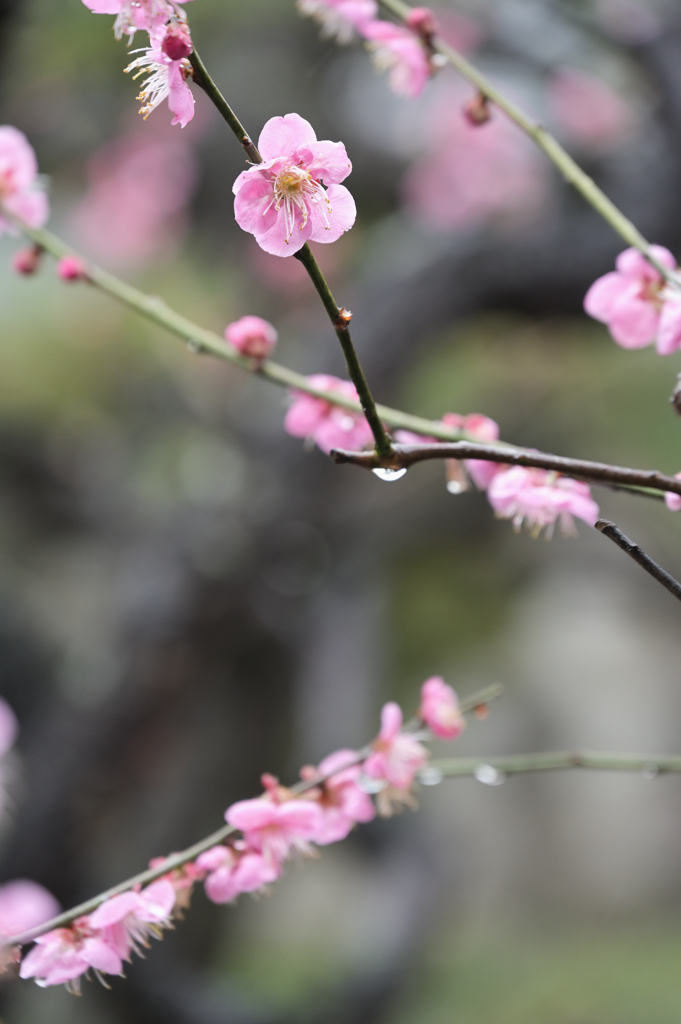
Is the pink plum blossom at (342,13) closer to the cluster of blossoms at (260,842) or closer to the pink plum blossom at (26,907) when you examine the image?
the cluster of blossoms at (260,842)

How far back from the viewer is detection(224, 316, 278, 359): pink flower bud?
387mm

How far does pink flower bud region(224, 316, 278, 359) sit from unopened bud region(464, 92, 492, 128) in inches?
7.3

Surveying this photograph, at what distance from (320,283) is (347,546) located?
1401 millimetres

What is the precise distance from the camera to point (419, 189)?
6.68 feet

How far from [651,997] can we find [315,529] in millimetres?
1038

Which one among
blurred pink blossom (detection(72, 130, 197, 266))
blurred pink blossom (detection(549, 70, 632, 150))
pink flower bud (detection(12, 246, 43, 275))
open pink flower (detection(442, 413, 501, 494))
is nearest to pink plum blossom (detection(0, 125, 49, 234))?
pink flower bud (detection(12, 246, 43, 275))

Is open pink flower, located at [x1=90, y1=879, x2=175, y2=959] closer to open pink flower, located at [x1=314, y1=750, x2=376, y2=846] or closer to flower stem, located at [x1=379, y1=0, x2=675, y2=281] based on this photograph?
open pink flower, located at [x1=314, y1=750, x2=376, y2=846]

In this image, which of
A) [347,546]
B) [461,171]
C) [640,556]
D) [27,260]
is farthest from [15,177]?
[461,171]

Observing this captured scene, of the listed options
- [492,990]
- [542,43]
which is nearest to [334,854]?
[492,990]

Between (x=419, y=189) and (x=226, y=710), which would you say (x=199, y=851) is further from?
(x=419, y=189)

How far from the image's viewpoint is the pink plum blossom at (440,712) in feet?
1.31

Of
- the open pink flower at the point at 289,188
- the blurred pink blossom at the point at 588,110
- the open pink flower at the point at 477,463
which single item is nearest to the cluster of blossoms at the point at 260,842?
the open pink flower at the point at 477,463

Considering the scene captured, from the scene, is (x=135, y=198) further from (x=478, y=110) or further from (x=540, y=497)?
(x=540, y=497)

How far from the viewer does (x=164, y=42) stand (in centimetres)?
22
